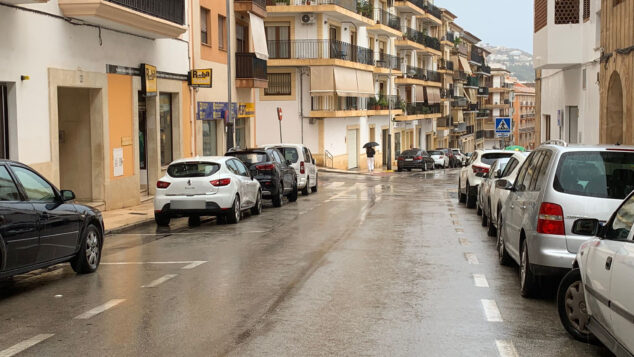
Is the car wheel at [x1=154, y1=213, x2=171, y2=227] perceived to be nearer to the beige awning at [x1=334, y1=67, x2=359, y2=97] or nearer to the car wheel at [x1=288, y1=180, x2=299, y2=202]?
A: the car wheel at [x1=288, y1=180, x2=299, y2=202]

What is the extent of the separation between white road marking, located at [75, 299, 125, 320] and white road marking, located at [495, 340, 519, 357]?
4.12 m

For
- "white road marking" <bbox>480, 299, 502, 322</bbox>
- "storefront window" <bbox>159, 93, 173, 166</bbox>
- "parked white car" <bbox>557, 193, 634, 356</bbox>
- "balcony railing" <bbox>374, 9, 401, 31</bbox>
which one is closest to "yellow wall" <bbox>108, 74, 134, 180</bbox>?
"storefront window" <bbox>159, 93, 173, 166</bbox>

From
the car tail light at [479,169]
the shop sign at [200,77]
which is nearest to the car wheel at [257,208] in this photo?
the car tail light at [479,169]

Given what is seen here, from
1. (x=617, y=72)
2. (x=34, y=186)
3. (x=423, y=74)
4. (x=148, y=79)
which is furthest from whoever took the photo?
(x=423, y=74)

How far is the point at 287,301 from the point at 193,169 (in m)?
9.74

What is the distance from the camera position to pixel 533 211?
30.6 feet

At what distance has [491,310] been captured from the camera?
29.2 ft

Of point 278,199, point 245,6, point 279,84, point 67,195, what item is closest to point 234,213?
point 278,199

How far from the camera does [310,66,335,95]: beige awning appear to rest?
169ft

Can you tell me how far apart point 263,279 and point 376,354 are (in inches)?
163

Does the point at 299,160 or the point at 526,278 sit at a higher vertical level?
the point at 299,160

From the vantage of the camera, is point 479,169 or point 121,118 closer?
point 479,169

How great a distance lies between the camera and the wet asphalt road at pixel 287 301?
7.39m

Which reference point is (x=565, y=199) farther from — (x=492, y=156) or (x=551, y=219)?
(x=492, y=156)
